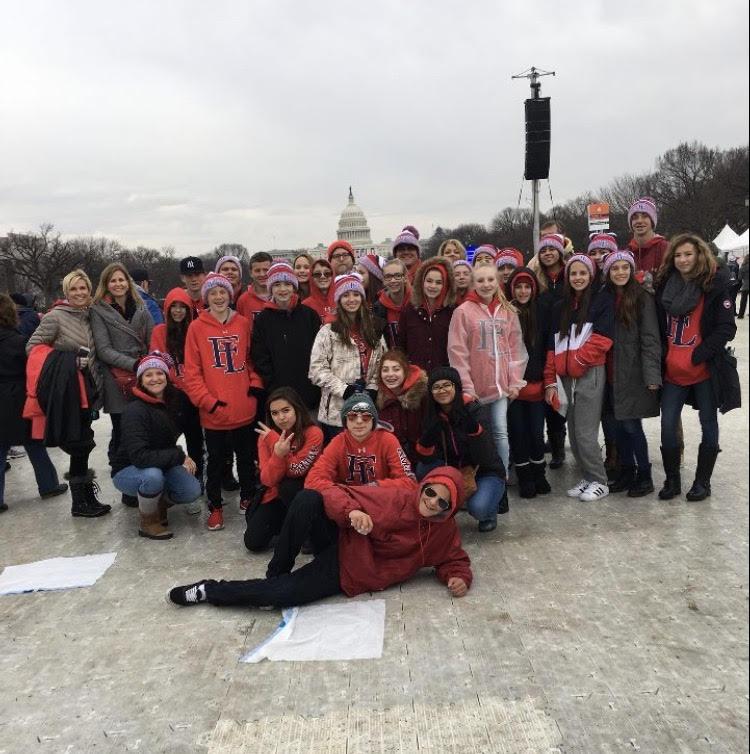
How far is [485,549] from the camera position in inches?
162

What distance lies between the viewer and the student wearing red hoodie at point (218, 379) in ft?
15.6

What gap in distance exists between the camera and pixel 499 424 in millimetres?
4746

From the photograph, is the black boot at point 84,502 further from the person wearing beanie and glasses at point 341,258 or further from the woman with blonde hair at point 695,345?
the woman with blonde hair at point 695,345

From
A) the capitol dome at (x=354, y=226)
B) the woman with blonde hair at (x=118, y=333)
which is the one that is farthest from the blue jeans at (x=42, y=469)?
the capitol dome at (x=354, y=226)

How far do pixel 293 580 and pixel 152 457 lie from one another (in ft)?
5.69

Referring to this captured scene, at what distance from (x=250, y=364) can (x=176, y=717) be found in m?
2.77

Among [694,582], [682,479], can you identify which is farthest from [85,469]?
[682,479]

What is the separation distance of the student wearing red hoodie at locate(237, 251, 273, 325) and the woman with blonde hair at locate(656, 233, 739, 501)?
3.30 metres

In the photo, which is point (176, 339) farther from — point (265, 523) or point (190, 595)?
point (190, 595)

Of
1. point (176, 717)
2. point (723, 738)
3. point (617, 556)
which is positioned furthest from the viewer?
point (617, 556)

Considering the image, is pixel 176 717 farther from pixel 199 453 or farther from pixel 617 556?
pixel 199 453

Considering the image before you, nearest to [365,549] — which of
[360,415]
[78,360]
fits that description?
[360,415]

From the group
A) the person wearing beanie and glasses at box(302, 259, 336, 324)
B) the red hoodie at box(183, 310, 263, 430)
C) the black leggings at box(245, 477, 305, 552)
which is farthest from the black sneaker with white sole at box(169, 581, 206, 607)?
the person wearing beanie and glasses at box(302, 259, 336, 324)

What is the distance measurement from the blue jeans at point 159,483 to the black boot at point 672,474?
3.53 meters
